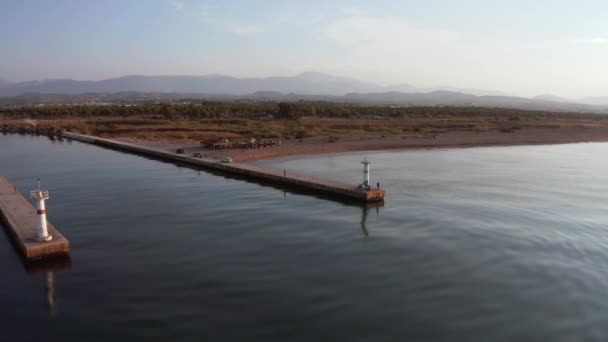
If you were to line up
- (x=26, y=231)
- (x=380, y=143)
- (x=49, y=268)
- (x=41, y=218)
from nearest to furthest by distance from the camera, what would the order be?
1. (x=49, y=268)
2. (x=41, y=218)
3. (x=26, y=231)
4. (x=380, y=143)

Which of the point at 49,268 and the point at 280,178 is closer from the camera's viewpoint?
the point at 49,268

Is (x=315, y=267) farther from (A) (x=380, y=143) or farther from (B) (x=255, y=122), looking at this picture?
(B) (x=255, y=122)

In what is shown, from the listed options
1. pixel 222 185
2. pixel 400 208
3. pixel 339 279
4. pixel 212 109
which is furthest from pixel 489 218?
pixel 212 109

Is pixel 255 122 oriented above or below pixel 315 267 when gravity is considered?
above

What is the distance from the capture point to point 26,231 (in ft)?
41.0

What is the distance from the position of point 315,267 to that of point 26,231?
289 inches

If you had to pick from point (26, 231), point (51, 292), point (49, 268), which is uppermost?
point (26, 231)

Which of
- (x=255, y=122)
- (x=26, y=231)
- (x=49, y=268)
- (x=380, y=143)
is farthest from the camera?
(x=255, y=122)

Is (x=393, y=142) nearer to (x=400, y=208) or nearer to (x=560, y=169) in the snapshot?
(x=560, y=169)

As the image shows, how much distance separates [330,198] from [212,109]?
64.8 meters

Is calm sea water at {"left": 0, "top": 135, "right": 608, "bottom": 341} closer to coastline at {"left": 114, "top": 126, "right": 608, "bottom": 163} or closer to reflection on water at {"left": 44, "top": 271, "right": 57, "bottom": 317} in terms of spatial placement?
reflection on water at {"left": 44, "top": 271, "right": 57, "bottom": 317}

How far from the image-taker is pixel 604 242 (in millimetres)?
13055

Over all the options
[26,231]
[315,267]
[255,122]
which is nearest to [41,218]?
[26,231]

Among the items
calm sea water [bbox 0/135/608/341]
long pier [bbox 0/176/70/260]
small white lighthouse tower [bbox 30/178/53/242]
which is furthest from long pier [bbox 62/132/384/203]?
small white lighthouse tower [bbox 30/178/53/242]
